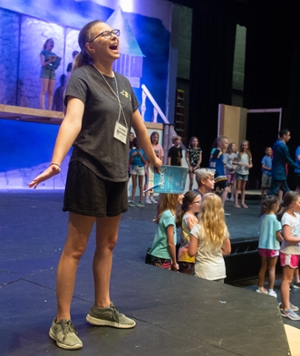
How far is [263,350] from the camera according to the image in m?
1.88

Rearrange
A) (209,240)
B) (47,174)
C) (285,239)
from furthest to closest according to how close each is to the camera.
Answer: (285,239) < (209,240) < (47,174)

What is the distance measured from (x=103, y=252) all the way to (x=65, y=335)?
0.36m

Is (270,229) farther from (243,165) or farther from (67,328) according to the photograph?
(243,165)

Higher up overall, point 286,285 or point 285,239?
point 285,239

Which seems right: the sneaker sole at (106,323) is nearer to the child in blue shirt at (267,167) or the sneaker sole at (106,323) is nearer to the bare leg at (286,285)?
the bare leg at (286,285)

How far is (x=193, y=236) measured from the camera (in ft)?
10.6

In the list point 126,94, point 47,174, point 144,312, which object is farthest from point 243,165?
point 47,174

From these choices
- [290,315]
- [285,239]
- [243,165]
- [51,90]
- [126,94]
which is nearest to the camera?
[126,94]

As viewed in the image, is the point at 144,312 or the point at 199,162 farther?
the point at 199,162

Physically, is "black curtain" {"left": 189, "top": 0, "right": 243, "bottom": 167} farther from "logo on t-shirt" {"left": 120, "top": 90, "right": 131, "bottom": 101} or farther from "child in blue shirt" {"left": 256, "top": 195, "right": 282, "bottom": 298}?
"logo on t-shirt" {"left": 120, "top": 90, "right": 131, "bottom": 101}

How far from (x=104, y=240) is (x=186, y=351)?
545 mm

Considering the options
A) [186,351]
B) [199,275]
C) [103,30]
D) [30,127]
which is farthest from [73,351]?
[30,127]

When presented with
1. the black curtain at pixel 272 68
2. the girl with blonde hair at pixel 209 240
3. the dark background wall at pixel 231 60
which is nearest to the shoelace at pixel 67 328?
the girl with blonde hair at pixel 209 240

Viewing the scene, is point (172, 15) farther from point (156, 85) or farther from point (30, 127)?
point (30, 127)
